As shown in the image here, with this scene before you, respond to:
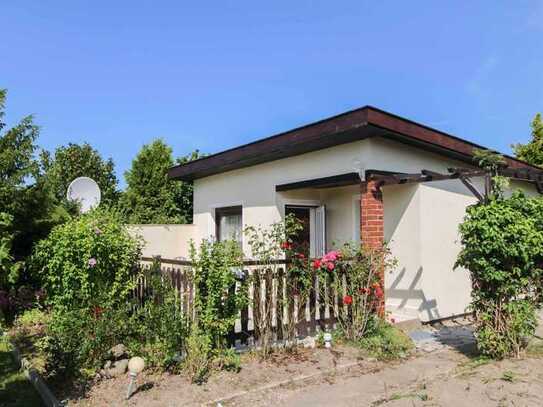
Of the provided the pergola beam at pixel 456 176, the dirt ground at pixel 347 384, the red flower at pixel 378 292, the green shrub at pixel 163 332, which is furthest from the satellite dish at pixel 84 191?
the red flower at pixel 378 292

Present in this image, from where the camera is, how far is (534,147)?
651 inches

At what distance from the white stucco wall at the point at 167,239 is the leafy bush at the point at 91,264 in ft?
15.0

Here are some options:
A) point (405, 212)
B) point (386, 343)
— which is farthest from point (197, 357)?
point (405, 212)

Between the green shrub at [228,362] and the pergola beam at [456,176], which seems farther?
the pergola beam at [456,176]

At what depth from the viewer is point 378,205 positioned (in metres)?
6.50

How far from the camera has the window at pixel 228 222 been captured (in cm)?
973

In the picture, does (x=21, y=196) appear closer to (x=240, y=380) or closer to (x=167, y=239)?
(x=167, y=239)

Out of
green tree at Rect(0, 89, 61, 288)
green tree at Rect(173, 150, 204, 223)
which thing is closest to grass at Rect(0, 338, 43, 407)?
green tree at Rect(0, 89, 61, 288)

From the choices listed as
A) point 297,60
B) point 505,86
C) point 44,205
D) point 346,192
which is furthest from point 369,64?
point 44,205

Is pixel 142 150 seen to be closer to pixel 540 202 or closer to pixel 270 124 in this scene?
pixel 270 124

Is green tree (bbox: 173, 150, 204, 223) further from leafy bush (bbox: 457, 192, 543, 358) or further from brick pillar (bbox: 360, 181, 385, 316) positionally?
leafy bush (bbox: 457, 192, 543, 358)

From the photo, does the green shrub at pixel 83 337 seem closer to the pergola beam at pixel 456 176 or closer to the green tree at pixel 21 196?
the green tree at pixel 21 196

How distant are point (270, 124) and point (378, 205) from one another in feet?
44.1

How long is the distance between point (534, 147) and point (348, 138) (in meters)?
14.1
